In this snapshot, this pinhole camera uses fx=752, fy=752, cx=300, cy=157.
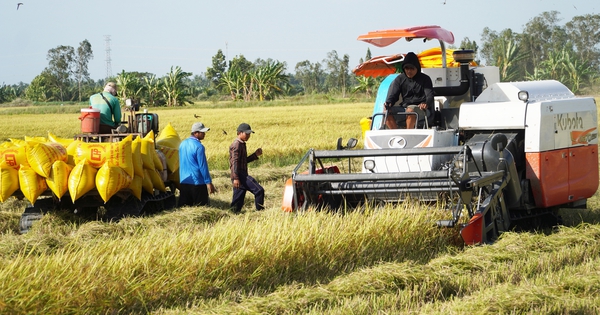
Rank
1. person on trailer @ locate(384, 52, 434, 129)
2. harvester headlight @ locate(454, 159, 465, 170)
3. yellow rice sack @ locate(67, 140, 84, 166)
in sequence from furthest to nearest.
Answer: yellow rice sack @ locate(67, 140, 84, 166) → person on trailer @ locate(384, 52, 434, 129) → harvester headlight @ locate(454, 159, 465, 170)

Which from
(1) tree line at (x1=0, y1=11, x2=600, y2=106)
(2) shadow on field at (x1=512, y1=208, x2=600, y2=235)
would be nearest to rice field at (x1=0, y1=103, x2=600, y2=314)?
(2) shadow on field at (x1=512, y1=208, x2=600, y2=235)

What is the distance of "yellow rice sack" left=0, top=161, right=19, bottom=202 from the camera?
27.3 ft

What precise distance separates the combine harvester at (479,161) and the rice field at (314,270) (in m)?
0.27

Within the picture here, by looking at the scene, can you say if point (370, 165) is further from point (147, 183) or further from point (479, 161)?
point (147, 183)

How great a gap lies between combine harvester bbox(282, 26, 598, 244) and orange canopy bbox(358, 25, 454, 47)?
1 centimetres

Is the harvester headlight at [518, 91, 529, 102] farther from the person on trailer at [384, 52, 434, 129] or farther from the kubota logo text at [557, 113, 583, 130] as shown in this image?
the person on trailer at [384, 52, 434, 129]

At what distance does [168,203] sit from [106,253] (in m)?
4.55

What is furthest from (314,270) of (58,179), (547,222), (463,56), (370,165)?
(463,56)

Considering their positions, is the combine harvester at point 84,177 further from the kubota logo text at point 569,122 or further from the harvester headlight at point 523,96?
the kubota logo text at point 569,122

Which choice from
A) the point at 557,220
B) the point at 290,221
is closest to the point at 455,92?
the point at 557,220

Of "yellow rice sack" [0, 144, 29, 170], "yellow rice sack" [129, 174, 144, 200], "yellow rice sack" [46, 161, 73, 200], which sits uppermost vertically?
"yellow rice sack" [0, 144, 29, 170]

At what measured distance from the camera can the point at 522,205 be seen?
7.77m

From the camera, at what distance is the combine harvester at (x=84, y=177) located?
8352 millimetres

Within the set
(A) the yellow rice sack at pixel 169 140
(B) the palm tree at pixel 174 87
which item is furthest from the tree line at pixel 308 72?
(A) the yellow rice sack at pixel 169 140
